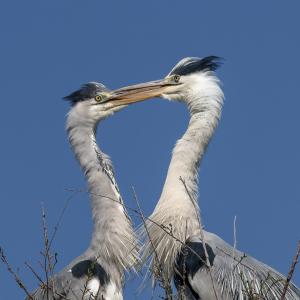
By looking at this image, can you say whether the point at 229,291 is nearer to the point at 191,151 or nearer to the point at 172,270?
the point at 172,270

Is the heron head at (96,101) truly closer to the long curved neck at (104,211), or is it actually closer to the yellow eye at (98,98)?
the yellow eye at (98,98)

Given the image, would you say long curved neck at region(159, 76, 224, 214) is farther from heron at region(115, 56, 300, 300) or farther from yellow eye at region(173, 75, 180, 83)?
yellow eye at region(173, 75, 180, 83)

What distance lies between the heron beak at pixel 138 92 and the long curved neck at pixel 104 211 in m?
0.64

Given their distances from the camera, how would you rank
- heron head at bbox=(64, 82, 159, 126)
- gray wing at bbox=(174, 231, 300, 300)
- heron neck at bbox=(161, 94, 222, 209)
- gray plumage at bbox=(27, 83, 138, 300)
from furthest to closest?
heron head at bbox=(64, 82, 159, 126)
heron neck at bbox=(161, 94, 222, 209)
gray plumage at bbox=(27, 83, 138, 300)
gray wing at bbox=(174, 231, 300, 300)

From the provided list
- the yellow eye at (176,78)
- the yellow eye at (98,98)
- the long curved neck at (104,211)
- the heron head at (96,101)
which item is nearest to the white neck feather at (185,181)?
the long curved neck at (104,211)

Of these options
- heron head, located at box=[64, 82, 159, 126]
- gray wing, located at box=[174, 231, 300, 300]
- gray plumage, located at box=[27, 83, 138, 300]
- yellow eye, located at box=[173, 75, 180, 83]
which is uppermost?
yellow eye, located at box=[173, 75, 180, 83]

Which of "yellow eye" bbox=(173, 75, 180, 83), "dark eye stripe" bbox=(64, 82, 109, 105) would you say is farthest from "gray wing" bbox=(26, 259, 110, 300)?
"yellow eye" bbox=(173, 75, 180, 83)

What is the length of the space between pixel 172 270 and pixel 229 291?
62 centimetres

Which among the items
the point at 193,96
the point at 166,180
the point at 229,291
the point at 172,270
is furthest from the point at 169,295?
the point at 193,96

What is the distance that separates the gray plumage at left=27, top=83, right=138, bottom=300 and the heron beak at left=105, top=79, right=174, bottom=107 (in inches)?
8.7

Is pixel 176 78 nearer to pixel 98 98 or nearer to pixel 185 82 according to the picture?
→ pixel 185 82

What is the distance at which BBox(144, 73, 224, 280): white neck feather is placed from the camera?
22.4 ft

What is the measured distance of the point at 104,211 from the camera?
7.12 metres

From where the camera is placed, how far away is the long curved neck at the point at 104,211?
695cm
